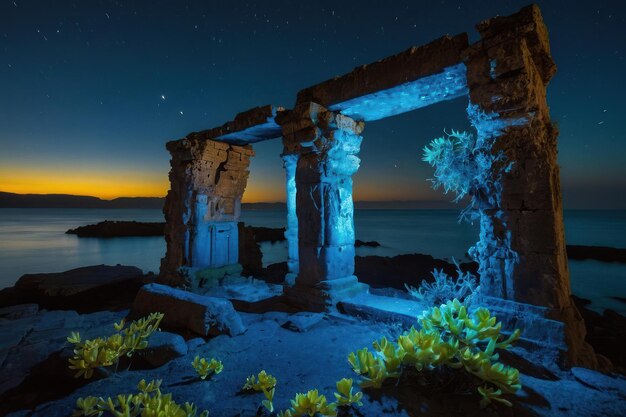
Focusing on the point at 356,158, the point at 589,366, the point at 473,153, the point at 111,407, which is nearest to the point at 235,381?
the point at 111,407

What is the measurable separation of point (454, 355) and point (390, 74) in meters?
3.48

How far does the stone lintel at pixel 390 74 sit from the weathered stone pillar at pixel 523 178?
0.31 m

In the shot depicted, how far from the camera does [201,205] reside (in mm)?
7062

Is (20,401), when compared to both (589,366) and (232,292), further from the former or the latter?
(589,366)

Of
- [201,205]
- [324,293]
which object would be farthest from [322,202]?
[201,205]

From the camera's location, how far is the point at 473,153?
363 cm

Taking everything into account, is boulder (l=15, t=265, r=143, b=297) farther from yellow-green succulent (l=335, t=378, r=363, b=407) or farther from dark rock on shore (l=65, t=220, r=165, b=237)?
dark rock on shore (l=65, t=220, r=165, b=237)

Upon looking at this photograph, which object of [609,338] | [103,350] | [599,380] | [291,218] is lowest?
[609,338]

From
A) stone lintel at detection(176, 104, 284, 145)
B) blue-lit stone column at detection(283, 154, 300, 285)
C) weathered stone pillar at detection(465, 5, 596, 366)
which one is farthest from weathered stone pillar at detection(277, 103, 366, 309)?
weathered stone pillar at detection(465, 5, 596, 366)

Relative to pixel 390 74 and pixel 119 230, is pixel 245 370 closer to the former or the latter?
pixel 390 74

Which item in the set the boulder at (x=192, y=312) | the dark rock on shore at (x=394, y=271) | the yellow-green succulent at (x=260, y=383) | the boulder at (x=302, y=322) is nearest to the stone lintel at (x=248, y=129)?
the boulder at (x=192, y=312)

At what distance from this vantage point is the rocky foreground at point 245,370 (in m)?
2.29

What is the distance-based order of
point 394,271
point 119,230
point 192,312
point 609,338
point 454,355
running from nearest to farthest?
1. point 454,355
2. point 192,312
3. point 609,338
4. point 394,271
5. point 119,230

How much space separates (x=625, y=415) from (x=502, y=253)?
1.54 m
